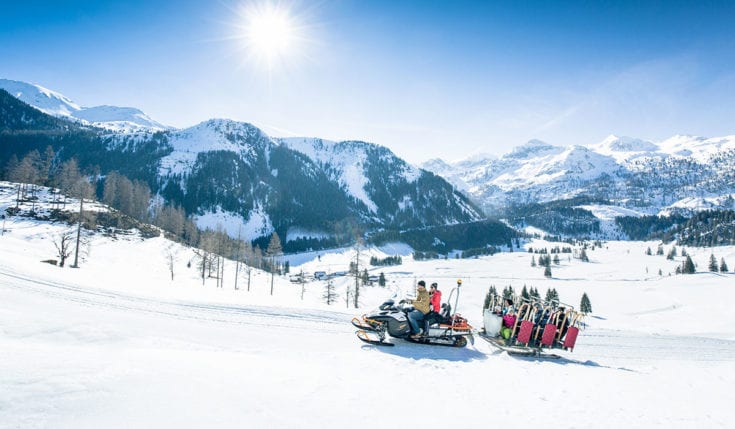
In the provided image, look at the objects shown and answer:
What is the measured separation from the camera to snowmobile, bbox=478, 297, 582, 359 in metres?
15.4

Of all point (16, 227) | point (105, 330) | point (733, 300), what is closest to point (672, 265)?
point (733, 300)

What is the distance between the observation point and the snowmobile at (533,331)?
1544cm

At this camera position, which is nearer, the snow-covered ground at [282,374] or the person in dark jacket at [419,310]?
the snow-covered ground at [282,374]

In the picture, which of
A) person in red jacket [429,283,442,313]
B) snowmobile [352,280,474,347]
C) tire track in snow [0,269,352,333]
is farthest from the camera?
tire track in snow [0,269,352,333]

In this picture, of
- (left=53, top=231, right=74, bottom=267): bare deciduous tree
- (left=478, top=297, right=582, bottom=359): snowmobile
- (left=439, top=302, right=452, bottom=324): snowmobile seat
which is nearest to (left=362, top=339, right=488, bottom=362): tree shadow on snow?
(left=439, top=302, right=452, bottom=324): snowmobile seat

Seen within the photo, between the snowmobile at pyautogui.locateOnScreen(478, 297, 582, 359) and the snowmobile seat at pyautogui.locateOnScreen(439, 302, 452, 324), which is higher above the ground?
the snowmobile seat at pyautogui.locateOnScreen(439, 302, 452, 324)

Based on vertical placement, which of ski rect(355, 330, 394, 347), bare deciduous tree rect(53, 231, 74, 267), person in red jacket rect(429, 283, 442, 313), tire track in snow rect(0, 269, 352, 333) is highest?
bare deciduous tree rect(53, 231, 74, 267)

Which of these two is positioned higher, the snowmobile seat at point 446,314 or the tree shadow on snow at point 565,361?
the snowmobile seat at point 446,314

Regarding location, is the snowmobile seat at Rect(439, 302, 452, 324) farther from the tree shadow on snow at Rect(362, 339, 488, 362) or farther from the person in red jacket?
the tree shadow on snow at Rect(362, 339, 488, 362)

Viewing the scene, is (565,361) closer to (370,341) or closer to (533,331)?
(533,331)

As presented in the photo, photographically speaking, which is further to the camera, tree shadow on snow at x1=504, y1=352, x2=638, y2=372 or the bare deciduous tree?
the bare deciduous tree

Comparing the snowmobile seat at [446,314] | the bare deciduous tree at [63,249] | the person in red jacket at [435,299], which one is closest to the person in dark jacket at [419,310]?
the person in red jacket at [435,299]

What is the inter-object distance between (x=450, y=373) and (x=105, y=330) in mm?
12092

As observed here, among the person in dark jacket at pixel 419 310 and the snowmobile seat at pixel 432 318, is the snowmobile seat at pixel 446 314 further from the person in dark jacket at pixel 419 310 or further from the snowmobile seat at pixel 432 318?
the person in dark jacket at pixel 419 310
